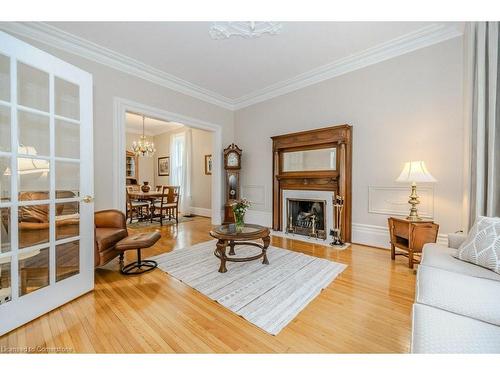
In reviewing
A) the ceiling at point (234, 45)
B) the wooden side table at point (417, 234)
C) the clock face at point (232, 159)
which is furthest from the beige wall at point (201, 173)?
the wooden side table at point (417, 234)

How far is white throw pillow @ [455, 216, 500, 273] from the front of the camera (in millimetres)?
1385

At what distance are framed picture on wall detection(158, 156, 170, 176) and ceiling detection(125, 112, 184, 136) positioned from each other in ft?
3.16

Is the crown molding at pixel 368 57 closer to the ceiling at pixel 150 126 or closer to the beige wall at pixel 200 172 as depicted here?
the beige wall at pixel 200 172

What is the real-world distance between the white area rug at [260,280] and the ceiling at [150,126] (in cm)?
478

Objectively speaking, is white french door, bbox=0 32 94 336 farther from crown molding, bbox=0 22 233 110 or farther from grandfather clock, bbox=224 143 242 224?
grandfather clock, bbox=224 143 242 224

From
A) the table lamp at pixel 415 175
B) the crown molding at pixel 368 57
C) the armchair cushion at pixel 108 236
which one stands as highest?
the crown molding at pixel 368 57

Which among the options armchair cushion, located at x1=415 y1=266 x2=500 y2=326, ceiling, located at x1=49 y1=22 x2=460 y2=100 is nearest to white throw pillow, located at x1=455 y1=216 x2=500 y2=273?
Result: armchair cushion, located at x1=415 y1=266 x2=500 y2=326

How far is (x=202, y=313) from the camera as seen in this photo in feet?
5.52

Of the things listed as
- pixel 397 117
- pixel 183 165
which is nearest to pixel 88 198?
pixel 397 117

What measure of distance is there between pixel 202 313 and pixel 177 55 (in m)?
3.38

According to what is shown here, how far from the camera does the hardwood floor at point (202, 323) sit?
1.34 m
